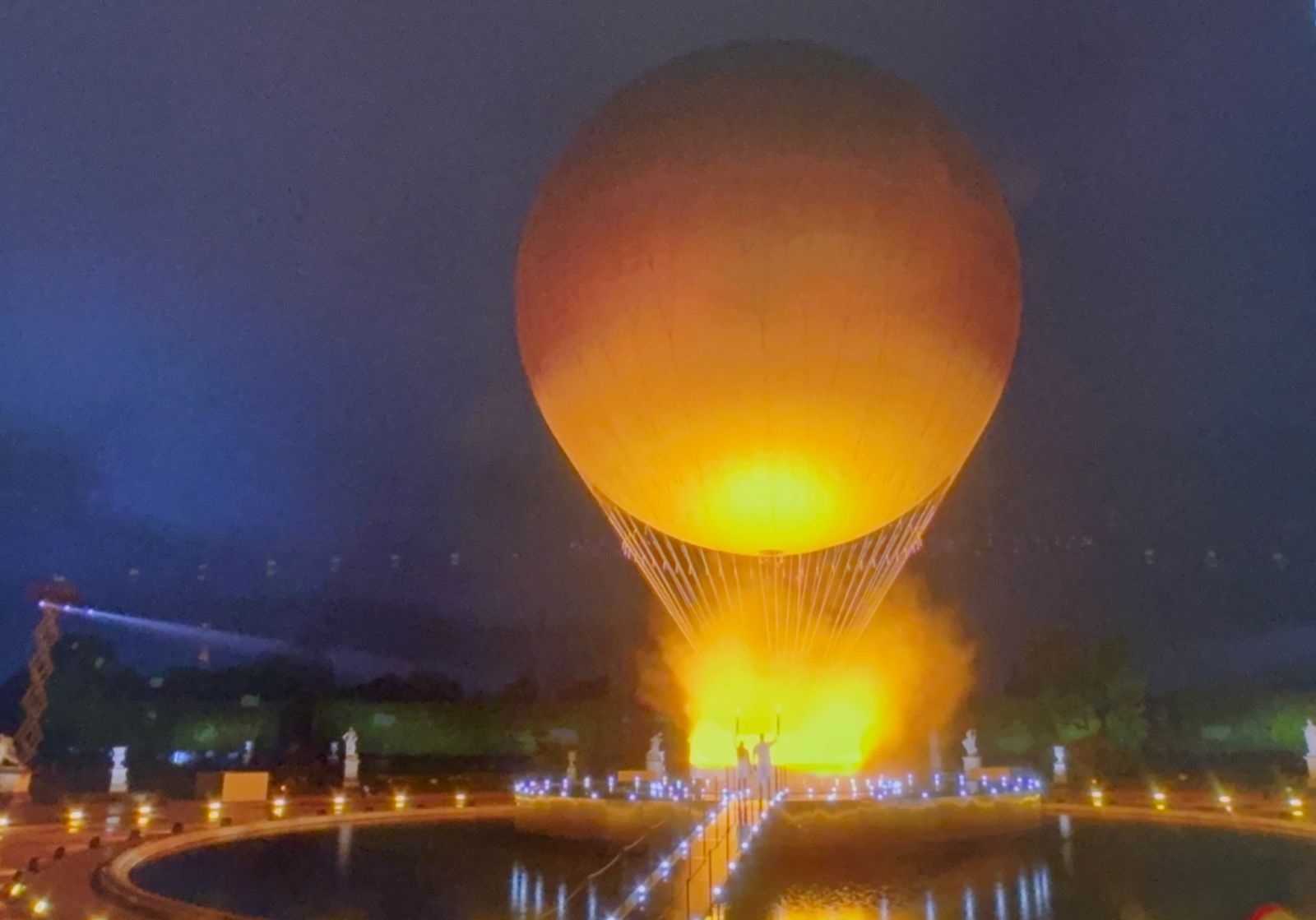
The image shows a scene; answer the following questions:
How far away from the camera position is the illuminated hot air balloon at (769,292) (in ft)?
40.8

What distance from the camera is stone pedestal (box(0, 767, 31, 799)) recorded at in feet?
83.0

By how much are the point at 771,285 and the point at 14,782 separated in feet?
79.4

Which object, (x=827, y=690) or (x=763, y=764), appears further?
(x=827, y=690)

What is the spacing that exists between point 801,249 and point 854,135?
1.60 m

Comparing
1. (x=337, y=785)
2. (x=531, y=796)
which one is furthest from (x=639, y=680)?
(x=531, y=796)

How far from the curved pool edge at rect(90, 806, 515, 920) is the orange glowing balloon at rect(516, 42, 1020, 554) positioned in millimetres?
7666

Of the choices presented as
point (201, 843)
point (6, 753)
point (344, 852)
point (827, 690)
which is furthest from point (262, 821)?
point (827, 690)

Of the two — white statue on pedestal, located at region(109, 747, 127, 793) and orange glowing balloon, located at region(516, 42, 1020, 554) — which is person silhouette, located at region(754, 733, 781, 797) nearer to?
orange glowing balloon, located at region(516, 42, 1020, 554)

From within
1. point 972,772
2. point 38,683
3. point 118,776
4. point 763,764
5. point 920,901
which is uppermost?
point 38,683

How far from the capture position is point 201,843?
18.0 metres

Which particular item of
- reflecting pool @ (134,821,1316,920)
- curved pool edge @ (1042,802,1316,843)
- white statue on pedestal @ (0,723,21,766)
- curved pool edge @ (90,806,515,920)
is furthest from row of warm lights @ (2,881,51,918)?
curved pool edge @ (1042,802,1316,843)

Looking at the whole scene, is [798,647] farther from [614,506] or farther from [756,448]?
[756,448]

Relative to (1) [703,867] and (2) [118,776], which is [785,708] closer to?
(1) [703,867]

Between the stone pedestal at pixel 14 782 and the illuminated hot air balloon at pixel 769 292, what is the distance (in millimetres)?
19264
